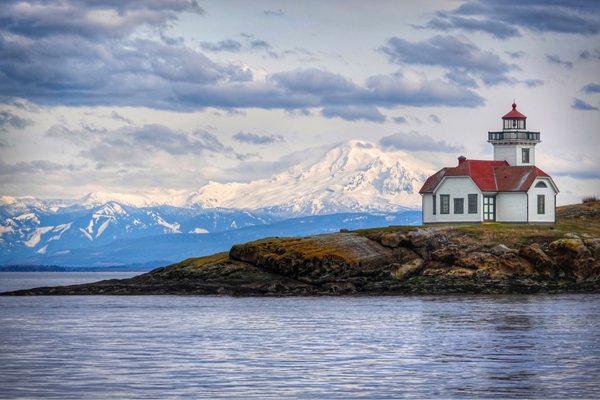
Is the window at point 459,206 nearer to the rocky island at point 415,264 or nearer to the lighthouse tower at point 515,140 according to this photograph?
the rocky island at point 415,264

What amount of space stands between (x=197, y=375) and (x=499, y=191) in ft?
262

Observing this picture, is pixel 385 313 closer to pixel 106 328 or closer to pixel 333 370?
pixel 106 328

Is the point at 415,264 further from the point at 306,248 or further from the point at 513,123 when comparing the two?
the point at 513,123

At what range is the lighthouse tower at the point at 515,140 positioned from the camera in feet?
417

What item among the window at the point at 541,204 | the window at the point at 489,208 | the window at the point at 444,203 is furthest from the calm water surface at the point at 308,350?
the window at the point at 444,203

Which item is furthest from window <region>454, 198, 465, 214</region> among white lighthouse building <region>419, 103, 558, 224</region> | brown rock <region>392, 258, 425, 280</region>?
brown rock <region>392, 258, 425, 280</region>

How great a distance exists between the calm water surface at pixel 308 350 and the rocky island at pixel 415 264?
1040cm

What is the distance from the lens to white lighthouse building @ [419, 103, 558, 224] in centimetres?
12231

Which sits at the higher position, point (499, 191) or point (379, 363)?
point (499, 191)

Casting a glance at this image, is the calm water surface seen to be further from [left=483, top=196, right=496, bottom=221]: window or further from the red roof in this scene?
the red roof

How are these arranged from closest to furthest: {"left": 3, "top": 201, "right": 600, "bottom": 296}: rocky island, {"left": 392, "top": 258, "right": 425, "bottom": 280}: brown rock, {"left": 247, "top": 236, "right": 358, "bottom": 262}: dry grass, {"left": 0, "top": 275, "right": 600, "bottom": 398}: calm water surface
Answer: {"left": 0, "top": 275, "right": 600, "bottom": 398}: calm water surface, {"left": 3, "top": 201, "right": 600, "bottom": 296}: rocky island, {"left": 392, "top": 258, "right": 425, "bottom": 280}: brown rock, {"left": 247, "top": 236, "right": 358, "bottom": 262}: dry grass

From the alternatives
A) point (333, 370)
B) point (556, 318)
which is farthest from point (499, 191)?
point (333, 370)

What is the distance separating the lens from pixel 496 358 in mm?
52875

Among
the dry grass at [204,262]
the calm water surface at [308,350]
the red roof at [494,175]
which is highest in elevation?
the red roof at [494,175]
